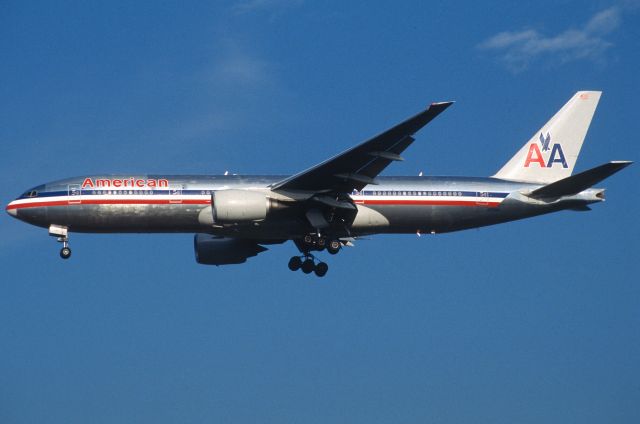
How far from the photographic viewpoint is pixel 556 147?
2217 inches

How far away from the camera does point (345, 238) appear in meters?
52.0

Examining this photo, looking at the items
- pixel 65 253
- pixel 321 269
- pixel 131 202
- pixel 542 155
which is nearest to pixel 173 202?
pixel 131 202

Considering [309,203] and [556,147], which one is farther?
[556,147]

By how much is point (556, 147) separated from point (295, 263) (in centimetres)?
1410

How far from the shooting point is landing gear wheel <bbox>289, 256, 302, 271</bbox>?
53.1 m

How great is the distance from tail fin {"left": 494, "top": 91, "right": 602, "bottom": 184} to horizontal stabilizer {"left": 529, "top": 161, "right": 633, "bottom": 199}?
8.84ft

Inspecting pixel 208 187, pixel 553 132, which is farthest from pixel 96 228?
pixel 553 132

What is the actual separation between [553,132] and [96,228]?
74.2 feet

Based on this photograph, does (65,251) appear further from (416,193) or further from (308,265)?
(416,193)

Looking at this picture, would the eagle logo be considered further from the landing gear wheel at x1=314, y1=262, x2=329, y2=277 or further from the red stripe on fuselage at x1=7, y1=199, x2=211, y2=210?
the red stripe on fuselage at x1=7, y1=199, x2=211, y2=210

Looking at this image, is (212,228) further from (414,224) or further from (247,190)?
(414,224)

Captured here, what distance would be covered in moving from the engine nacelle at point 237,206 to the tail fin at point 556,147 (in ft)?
42.9

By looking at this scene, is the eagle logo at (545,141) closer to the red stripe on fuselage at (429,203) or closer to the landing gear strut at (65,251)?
the red stripe on fuselage at (429,203)

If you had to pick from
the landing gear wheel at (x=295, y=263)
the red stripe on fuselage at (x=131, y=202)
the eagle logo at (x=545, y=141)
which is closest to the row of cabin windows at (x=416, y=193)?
the landing gear wheel at (x=295, y=263)
